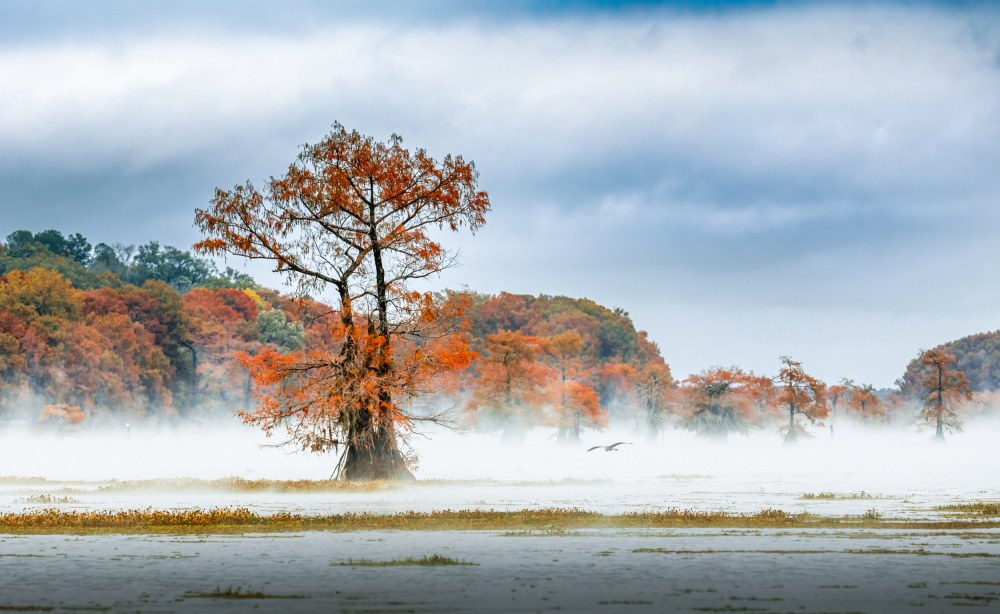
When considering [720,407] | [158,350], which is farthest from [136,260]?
[720,407]

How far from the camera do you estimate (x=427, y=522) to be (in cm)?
2034

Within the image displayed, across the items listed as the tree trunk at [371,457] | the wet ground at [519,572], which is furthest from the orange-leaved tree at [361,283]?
the wet ground at [519,572]

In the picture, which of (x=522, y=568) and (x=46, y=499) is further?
(x=46, y=499)

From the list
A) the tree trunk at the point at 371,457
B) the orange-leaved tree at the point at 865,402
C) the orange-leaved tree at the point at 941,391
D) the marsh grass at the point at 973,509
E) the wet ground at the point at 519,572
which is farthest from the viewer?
the orange-leaved tree at the point at 865,402

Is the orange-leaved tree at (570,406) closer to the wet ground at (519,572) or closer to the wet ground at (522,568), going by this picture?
the wet ground at (522,568)

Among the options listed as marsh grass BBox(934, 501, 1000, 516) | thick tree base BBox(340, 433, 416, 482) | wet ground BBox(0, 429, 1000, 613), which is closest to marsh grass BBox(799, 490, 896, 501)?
wet ground BBox(0, 429, 1000, 613)

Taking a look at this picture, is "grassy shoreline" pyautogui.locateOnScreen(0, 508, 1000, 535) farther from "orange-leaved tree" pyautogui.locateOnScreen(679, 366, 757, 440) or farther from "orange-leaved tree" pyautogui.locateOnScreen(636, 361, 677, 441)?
"orange-leaved tree" pyautogui.locateOnScreen(636, 361, 677, 441)

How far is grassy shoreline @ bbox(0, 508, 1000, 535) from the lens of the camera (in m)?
19.1

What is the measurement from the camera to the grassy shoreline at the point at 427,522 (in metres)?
19.1

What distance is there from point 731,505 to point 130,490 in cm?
1875

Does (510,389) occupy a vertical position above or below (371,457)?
above

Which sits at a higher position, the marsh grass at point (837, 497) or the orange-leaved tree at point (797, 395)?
the orange-leaved tree at point (797, 395)

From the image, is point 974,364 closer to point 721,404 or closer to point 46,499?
point 721,404

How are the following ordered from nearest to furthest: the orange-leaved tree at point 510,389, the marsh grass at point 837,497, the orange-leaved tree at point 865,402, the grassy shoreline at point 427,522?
the grassy shoreline at point 427,522 → the marsh grass at point 837,497 → the orange-leaved tree at point 510,389 → the orange-leaved tree at point 865,402
